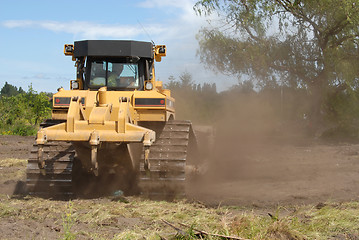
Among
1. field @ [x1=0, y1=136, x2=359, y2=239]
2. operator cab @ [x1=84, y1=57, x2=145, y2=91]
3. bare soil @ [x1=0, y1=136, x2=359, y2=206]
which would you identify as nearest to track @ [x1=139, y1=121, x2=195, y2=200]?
field @ [x1=0, y1=136, x2=359, y2=239]

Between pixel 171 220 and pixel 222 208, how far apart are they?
143cm

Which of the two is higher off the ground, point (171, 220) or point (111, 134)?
point (111, 134)

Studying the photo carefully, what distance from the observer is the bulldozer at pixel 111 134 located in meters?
7.14

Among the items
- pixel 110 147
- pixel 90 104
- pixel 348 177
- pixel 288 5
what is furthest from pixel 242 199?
pixel 288 5

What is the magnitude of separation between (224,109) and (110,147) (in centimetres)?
1455

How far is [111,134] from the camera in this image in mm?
7074

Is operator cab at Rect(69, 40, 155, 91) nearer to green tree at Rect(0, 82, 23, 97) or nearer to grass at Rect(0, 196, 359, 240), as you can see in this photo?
grass at Rect(0, 196, 359, 240)

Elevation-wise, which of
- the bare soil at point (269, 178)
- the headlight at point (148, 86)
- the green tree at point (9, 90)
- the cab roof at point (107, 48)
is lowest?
the bare soil at point (269, 178)

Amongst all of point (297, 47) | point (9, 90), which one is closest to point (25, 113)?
point (297, 47)

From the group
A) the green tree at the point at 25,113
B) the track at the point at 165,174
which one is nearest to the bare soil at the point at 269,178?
the track at the point at 165,174

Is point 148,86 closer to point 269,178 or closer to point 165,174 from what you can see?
point 165,174

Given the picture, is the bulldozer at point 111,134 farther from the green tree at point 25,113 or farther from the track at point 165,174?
the green tree at point 25,113

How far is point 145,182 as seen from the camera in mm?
7977

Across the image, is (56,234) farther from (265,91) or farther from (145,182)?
(265,91)
